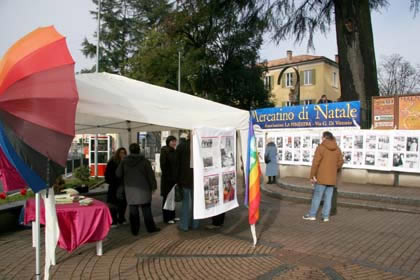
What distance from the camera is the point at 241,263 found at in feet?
17.2

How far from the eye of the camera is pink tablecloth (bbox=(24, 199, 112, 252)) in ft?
16.7

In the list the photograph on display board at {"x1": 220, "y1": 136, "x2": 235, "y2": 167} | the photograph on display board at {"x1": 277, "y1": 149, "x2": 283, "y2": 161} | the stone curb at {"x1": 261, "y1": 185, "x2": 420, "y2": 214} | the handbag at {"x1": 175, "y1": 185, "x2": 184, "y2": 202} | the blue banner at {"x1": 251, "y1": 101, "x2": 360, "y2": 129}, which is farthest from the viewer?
the photograph on display board at {"x1": 277, "y1": 149, "x2": 283, "y2": 161}

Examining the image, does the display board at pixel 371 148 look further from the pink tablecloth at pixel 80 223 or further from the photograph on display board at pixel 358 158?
the pink tablecloth at pixel 80 223

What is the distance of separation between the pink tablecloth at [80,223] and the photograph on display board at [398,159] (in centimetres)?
879

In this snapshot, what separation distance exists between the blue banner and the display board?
0.39 meters

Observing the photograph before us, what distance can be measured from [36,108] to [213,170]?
2986 millimetres

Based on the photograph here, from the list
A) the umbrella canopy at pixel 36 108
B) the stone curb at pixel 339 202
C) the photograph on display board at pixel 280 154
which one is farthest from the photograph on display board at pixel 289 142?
the umbrella canopy at pixel 36 108

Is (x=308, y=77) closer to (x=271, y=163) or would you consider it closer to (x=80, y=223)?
(x=271, y=163)

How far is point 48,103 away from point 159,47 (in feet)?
85.3

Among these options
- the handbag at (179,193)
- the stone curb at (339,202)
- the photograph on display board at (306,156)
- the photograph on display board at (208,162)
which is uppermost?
the photograph on display board at (208,162)

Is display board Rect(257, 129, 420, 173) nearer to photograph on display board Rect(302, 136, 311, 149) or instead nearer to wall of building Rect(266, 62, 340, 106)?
photograph on display board Rect(302, 136, 311, 149)

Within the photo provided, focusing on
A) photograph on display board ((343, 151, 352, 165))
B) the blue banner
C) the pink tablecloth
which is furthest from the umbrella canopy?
the blue banner

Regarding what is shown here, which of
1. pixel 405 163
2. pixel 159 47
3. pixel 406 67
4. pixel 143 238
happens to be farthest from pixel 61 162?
pixel 406 67

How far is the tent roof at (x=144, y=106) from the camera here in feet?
15.8
